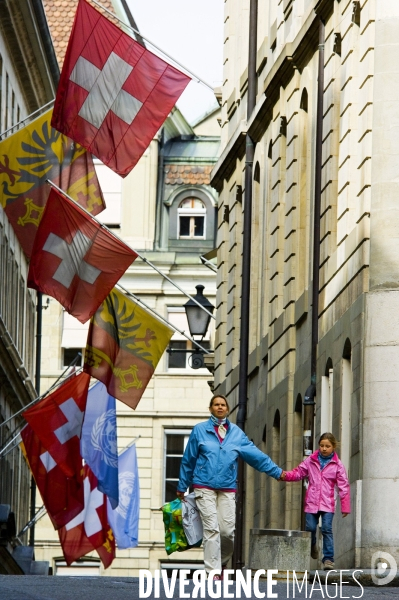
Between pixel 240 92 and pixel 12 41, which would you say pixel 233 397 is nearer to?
pixel 240 92

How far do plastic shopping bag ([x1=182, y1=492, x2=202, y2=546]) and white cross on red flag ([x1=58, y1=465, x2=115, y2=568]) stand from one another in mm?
21864

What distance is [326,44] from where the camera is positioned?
31609 millimetres

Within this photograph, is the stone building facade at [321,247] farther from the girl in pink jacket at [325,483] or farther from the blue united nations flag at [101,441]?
the blue united nations flag at [101,441]

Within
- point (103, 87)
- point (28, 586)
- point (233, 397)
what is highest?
point (103, 87)

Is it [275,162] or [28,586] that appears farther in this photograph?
[275,162]

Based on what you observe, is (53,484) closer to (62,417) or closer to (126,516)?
(62,417)

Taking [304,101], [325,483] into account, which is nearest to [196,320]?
[304,101]

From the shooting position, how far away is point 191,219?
69.9 meters

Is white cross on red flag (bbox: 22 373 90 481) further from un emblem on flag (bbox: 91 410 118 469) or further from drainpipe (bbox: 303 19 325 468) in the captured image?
drainpipe (bbox: 303 19 325 468)

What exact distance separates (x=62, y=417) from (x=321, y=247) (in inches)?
308

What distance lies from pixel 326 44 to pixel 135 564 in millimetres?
35917

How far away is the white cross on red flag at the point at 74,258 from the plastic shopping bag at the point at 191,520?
10696mm

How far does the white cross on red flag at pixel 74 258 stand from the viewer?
3066cm

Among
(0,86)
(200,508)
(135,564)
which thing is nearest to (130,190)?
(135,564)
